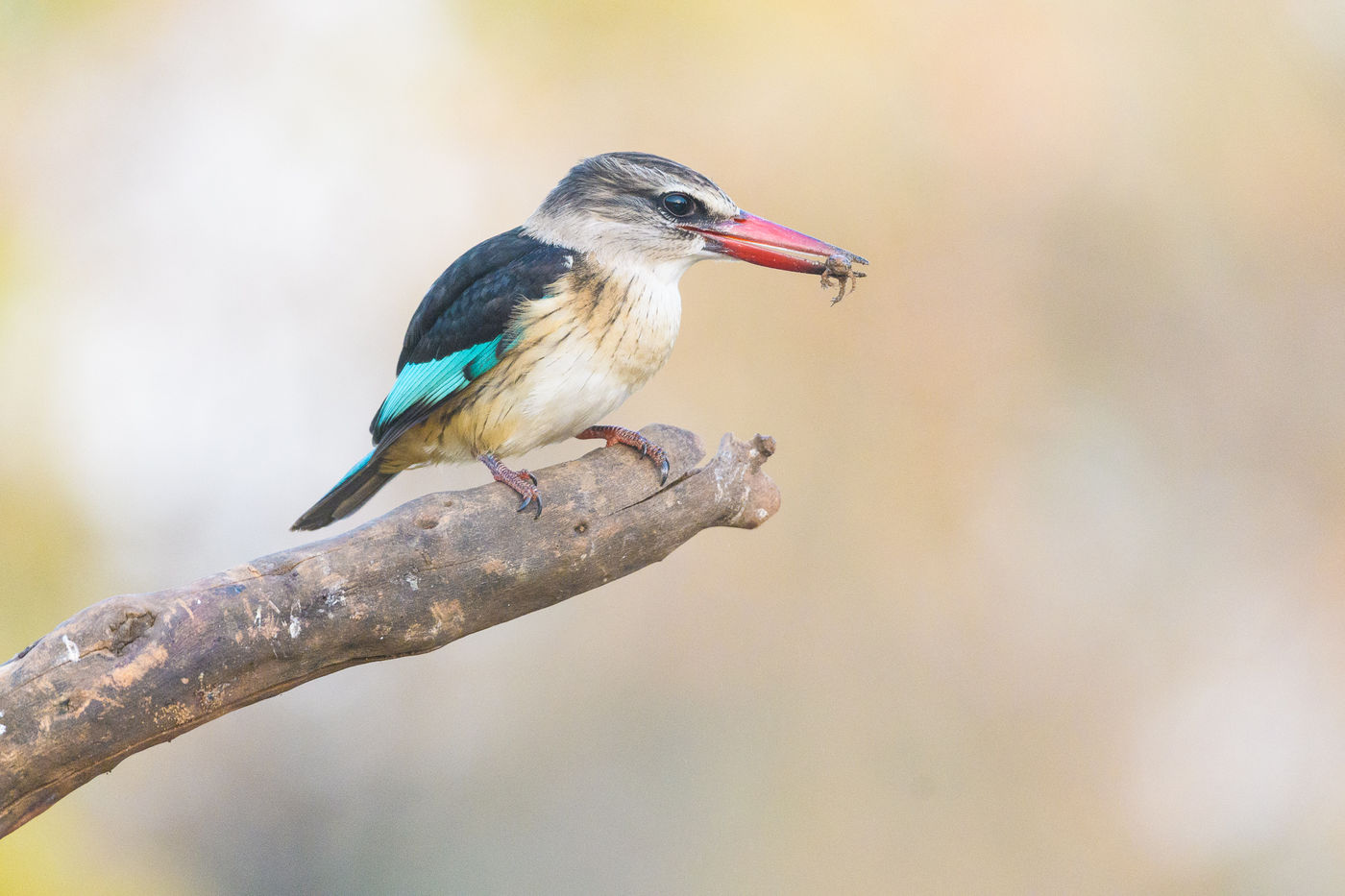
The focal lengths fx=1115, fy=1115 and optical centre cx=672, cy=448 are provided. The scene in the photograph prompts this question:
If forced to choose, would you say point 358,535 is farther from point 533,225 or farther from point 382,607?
point 533,225

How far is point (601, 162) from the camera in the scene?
8.43 ft

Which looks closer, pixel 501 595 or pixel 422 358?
pixel 501 595

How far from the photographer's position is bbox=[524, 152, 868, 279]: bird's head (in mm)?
2445

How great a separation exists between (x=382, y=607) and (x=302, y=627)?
136 millimetres

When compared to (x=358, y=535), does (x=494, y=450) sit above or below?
above

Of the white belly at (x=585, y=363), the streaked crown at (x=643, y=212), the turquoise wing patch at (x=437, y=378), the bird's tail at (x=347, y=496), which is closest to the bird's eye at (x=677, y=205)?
the streaked crown at (x=643, y=212)

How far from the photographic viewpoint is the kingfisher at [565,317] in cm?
234

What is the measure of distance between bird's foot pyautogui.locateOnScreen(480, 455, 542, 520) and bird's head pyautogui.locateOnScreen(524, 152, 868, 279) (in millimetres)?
536

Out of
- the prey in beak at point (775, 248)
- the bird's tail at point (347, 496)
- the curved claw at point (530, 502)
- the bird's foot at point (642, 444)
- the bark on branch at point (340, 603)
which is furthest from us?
the bird's tail at point (347, 496)

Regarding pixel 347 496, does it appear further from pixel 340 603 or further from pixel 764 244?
pixel 764 244

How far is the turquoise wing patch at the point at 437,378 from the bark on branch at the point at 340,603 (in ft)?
0.98

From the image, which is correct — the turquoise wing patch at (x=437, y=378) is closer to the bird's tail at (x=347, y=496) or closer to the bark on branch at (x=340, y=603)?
the bird's tail at (x=347, y=496)

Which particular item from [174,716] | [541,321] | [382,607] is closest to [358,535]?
[382,607]

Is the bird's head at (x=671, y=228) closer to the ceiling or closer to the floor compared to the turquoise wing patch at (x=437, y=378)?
closer to the ceiling
